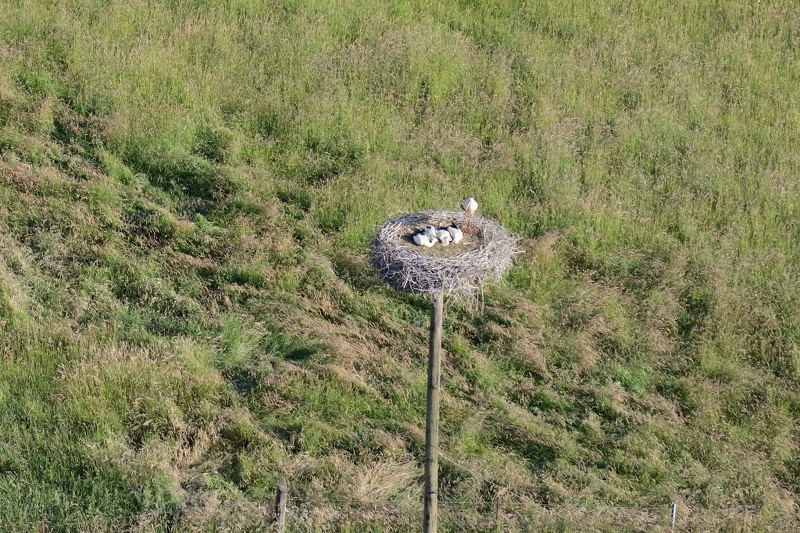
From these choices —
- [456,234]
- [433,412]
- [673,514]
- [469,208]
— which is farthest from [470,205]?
[673,514]

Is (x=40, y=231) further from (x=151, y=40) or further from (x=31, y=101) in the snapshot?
(x=151, y=40)

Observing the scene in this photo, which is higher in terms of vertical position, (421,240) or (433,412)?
(421,240)

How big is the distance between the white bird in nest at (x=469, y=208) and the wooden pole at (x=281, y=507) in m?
2.62

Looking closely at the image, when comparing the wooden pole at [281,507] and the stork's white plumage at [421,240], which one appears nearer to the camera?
the stork's white plumage at [421,240]

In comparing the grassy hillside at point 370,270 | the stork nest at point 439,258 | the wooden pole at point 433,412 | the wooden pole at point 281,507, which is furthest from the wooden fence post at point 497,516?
the stork nest at point 439,258

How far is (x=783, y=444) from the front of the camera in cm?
970

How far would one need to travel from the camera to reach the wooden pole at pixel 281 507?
8234mm

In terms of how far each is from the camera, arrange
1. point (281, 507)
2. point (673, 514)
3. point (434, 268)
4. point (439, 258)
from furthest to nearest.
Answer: point (673, 514) < point (281, 507) < point (439, 258) < point (434, 268)

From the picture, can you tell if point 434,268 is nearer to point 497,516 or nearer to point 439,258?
point 439,258

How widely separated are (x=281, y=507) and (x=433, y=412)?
5.74 feet

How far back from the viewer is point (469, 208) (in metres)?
7.71

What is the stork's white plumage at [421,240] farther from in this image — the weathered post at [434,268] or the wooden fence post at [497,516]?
the wooden fence post at [497,516]

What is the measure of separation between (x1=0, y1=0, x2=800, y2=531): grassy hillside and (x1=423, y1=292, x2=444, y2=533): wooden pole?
108 cm

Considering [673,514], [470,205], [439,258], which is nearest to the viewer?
[439,258]
